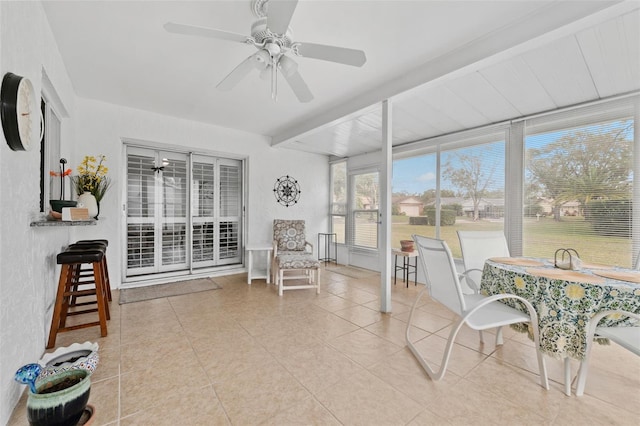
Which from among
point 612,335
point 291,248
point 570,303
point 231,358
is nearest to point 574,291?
point 570,303

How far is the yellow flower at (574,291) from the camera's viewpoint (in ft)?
5.30

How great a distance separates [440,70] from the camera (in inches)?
95.7

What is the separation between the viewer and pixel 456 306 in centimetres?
186

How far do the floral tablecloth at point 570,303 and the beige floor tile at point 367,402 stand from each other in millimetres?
992

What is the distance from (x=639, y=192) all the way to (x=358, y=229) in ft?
12.8

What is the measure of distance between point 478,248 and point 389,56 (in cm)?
205

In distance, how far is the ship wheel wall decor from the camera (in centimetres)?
530

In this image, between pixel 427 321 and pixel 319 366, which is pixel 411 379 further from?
pixel 427 321

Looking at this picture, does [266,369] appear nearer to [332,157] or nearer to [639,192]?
[639,192]

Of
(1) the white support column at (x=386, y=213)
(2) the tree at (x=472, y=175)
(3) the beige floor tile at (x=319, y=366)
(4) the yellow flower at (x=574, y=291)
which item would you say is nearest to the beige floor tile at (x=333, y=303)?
(1) the white support column at (x=386, y=213)

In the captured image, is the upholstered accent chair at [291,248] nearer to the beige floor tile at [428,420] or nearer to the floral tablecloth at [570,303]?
the beige floor tile at [428,420]

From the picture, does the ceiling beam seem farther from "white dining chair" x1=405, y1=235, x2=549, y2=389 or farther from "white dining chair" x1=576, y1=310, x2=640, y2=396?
"white dining chair" x1=576, y1=310, x2=640, y2=396

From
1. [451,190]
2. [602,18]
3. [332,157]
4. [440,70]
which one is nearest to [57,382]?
[440,70]

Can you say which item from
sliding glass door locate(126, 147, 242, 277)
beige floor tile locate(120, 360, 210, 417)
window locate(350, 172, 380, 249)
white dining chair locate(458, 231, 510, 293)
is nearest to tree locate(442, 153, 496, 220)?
white dining chair locate(458, 231, 510, 293)
